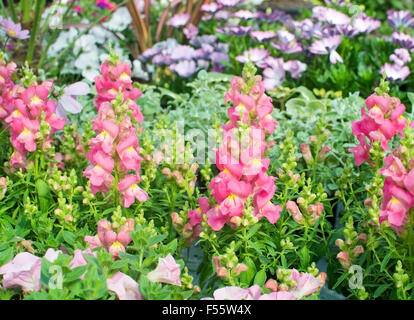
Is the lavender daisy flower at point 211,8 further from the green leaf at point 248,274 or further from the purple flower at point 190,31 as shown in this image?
the green leaf at point 248,274

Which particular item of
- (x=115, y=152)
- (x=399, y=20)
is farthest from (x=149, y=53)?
(x=115, y=152)

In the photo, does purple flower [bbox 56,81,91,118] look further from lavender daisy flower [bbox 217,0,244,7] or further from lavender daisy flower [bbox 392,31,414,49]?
lavender daisy flower [bbox 392,31,414,49]

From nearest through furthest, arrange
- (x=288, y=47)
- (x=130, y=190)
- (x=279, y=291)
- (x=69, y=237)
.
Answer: (x=279, y=291), (x=69, y=237), (x=130, y=190), (x=288, y=47)

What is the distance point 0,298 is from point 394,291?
Result: 1032 millimetres

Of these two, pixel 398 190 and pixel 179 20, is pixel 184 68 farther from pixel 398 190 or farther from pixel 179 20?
pixel 398 190

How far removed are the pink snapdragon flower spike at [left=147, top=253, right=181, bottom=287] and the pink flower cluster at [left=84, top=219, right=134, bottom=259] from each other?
0.12 m

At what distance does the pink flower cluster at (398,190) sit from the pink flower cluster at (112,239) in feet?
2.14

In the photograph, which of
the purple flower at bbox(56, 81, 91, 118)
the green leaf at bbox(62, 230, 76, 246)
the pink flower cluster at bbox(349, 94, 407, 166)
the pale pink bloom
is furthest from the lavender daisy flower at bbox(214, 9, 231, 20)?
the green leaf at bbox(62, 230, 76, 246)

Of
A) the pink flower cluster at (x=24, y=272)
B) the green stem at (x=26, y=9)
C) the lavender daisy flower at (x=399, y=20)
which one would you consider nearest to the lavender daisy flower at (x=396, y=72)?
the lavender daisy flower at (x=399, y=20)

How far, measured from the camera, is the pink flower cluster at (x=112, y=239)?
1467mm

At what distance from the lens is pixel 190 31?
3.44m

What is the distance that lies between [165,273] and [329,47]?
6.24 ft
